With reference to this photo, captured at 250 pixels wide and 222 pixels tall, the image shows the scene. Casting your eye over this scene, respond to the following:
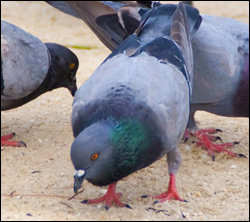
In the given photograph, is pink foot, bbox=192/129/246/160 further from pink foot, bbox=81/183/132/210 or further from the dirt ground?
pink foot, bbox=81/183/132/210

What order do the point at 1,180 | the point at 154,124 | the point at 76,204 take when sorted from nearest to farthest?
the point at 154,124, the point at 76,204, the point at 1,180

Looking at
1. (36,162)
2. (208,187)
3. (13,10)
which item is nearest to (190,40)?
(208,187)

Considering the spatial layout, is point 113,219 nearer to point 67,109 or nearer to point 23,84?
point 23,84

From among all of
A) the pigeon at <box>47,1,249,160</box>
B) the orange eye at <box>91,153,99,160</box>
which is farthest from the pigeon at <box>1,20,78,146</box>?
the orange eye at <box>91,153,99,160</box>

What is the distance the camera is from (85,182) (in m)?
5.48

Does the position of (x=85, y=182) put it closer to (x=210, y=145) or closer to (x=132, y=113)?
(x=132, y=113)

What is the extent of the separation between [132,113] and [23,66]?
6.34ft

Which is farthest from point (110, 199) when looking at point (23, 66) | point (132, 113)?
point (23, 66)

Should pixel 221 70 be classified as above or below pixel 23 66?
above

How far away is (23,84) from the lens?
6.07m

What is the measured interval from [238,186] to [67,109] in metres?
2.44

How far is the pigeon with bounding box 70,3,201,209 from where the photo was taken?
14.3ft

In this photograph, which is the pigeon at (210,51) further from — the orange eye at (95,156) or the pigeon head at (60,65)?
the orange eye at (95,156)

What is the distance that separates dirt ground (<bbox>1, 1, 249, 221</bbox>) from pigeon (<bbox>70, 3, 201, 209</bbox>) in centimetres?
21
